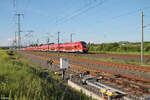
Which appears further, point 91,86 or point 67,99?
point 91,86

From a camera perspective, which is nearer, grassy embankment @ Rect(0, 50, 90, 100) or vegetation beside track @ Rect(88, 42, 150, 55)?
grassy embankment @ Rect(0, 50, 90, 100)

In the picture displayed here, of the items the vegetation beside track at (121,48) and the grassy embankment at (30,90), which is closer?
the grassy embankment at (30,90)

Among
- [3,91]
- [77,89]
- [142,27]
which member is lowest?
[77,89]

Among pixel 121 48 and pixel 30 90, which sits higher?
pixel 121 48

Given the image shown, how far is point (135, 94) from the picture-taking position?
6363mm

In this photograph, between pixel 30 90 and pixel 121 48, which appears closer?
pixel 30 90

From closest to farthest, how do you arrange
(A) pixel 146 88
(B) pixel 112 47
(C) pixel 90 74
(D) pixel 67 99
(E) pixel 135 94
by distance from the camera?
(D) pixel 67 99
(E) pixel 135 94
(A) pixel 146 88
(C) pixel 90 74
(B) pixel 112 47

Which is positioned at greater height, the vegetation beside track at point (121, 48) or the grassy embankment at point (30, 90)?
the vegetation beside track at point (121, 48)

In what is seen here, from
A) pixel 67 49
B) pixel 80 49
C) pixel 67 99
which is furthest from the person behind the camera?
pixel 67 49

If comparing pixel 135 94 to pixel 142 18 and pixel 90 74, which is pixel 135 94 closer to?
pixel 90 74

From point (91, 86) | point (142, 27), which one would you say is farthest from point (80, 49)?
point (91, 86)

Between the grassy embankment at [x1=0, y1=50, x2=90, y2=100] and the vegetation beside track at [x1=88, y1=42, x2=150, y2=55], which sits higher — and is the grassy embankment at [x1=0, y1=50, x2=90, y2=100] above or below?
below

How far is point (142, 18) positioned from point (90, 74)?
38.1ft

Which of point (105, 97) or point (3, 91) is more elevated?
point (3, 91)
